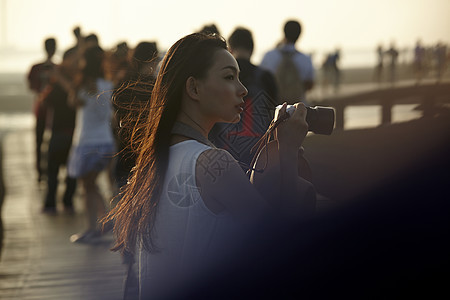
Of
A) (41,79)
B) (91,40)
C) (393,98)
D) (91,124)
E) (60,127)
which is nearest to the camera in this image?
(393,98)

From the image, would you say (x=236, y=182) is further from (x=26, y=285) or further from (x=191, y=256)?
(x=26, y=285)

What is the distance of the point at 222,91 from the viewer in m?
2.18

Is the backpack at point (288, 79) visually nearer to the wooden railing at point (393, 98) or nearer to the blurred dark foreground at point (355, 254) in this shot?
the wooden railing at point (393, 98)

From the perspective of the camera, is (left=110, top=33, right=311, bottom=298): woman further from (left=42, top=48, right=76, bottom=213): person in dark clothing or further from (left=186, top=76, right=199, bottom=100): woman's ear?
(left=42, top=48, right=76, bottom=213): person in dark clothing

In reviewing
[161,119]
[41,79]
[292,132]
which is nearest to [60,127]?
[41,79]

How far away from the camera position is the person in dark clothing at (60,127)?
361 inches

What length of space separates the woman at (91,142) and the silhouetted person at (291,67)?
1.39 m

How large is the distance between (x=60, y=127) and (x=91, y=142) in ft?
5.78

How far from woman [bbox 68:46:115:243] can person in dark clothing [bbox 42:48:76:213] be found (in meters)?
1.01

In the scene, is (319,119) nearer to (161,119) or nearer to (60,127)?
(161,119)

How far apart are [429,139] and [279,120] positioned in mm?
479

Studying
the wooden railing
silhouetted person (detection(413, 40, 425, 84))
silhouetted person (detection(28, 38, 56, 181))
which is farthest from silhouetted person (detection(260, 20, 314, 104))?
silhouetted person (detection(413, 40, 425, 84))

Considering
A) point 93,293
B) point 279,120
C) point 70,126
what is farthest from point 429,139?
point 70,126

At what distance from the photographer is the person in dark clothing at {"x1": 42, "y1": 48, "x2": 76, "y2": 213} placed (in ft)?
30.1
